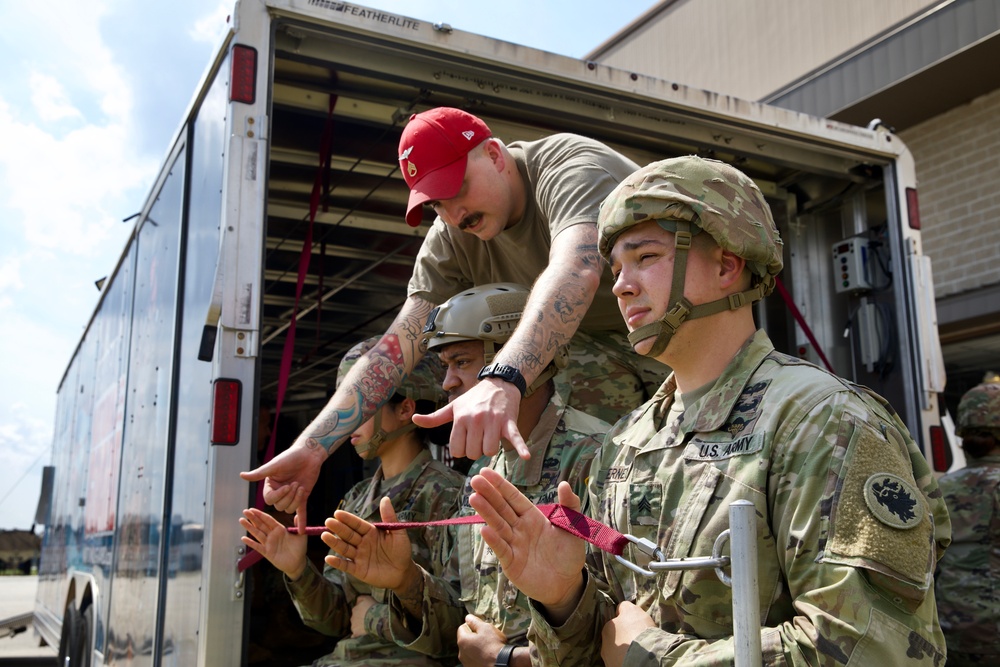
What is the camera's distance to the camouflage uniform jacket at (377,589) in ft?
9.64

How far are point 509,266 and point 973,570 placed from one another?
2.29 meters

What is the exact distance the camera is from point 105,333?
611cm

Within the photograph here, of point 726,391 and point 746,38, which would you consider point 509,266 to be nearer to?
point 726,391

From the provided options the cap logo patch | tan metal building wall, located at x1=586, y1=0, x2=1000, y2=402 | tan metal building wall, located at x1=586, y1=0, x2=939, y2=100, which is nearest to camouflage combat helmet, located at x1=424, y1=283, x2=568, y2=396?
the cap logo patch

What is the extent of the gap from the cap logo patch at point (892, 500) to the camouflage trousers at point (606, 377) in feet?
5.11

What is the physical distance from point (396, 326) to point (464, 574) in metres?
0.95

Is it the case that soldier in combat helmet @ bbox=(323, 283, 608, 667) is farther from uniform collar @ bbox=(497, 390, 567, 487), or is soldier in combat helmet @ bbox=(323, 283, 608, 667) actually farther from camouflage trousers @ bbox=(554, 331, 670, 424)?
camouflage trousers @ bbox=(554, 331, 670, 424)

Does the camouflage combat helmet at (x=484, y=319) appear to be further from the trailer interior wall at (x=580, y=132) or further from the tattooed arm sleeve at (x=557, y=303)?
the trailer interior wall at (x=580, y=132)

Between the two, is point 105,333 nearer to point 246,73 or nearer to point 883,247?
point 246,73

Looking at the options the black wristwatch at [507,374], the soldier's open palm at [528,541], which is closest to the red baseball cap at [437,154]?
the black wristwatch at [507,374]

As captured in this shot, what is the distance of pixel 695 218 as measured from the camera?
1771 mm

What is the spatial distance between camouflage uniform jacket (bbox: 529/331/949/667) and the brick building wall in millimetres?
7709

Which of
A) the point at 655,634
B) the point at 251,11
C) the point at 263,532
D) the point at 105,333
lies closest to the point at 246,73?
the point at 251,11

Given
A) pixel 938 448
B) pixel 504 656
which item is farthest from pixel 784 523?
pixel 938 448
